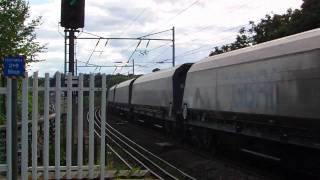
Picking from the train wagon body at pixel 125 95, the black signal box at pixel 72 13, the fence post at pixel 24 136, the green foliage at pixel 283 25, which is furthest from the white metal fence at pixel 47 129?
the train wagon body at pixel 125 95

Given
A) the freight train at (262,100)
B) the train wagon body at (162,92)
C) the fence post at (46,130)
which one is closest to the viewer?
the fence post at (46,130)

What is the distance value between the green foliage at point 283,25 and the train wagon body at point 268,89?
733 inches

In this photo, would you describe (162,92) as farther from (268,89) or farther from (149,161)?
(268,89)

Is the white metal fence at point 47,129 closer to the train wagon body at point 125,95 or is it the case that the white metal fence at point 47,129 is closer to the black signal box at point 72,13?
the black signal box at point 72,13

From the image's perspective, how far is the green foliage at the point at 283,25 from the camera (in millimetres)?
37769

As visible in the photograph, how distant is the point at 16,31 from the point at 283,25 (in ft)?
86.3

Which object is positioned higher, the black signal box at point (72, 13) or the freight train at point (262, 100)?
the black signal box at point (72, 13)

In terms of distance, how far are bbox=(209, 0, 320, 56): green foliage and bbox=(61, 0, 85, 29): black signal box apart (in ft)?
89.7

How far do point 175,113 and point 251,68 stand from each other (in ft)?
37.7

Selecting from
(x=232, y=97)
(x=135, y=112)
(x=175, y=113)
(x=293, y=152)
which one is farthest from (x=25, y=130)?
(x=135, y=112)

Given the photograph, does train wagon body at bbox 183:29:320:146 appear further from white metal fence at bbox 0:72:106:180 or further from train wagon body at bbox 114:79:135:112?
train wagon body at bbox 114:79:135:112

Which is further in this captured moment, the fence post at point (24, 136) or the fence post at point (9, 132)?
the fence post at point (24, 136)

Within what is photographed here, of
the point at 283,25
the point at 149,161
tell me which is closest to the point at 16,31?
the point at 149,161

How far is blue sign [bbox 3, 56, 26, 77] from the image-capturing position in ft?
29.9
